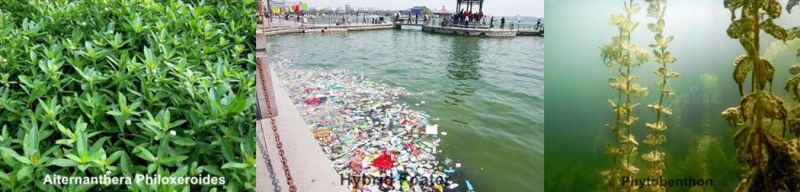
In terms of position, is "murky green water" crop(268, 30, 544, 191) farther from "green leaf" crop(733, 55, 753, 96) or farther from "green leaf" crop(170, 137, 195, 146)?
"green leaf" crop(170, 137, 195, 146)

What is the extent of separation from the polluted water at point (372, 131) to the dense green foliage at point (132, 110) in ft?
1.87

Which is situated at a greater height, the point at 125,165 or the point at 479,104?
the point at 125,165

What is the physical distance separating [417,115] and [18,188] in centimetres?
255

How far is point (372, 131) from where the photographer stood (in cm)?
258

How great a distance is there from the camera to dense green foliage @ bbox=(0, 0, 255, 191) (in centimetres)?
74

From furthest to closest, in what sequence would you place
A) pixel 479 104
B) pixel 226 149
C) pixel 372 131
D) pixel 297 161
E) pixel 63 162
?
pixel 479 104
pixel 372 131
pixel 297 161
pixel 226 149
pixel 63 162

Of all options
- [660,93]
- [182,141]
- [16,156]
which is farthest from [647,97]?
[16,156]

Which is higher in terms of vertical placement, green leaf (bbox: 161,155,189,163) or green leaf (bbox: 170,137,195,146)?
green leaf (bbox: 170,137,195,146)

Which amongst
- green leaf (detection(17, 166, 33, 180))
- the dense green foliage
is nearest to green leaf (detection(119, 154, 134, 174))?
the dense green foliage

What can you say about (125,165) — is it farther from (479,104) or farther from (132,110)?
(479,104)

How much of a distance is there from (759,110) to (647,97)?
0.36 m

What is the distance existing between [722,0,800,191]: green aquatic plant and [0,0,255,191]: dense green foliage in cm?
84

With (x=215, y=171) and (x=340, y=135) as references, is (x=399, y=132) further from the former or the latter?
(x=215, y=171)

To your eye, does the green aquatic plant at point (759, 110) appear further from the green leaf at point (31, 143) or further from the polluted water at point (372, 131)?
the green leaf at point (31, 143)
